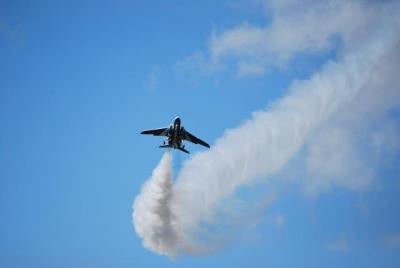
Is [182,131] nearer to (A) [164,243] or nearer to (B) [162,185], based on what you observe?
(B) [162,185]

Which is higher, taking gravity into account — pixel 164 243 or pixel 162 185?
pixel 162 185

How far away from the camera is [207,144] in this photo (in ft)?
436

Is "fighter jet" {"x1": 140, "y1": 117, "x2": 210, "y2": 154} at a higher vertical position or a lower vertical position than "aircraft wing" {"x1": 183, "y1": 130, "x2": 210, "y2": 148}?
lower

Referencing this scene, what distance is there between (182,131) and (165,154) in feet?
24.4

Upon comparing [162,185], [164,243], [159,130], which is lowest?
[164,243]

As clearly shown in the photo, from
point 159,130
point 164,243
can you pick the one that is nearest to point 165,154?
point 159,130

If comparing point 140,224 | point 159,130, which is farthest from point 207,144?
point 140,224

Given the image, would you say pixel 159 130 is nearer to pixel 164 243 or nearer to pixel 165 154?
pixel 165 154

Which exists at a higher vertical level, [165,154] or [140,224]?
[165,154]

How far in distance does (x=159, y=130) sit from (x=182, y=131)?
9.58 metres

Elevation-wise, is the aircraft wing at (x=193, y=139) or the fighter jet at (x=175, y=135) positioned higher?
the aircraft wing at (x=193, y=139)

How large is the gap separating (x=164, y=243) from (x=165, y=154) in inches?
585

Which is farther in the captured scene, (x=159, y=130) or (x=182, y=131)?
(x=159, y=130)

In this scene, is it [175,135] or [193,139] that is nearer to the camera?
[175,135]
